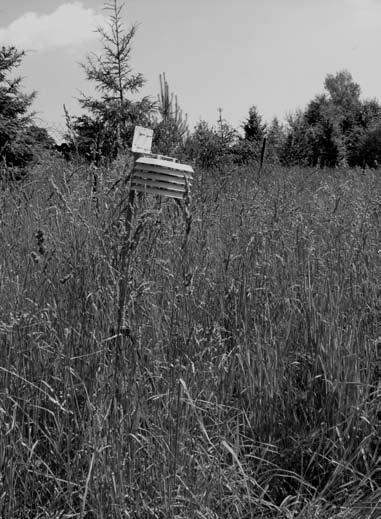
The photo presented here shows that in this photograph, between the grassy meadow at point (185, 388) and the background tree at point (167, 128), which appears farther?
the background tree at point (167, 128)

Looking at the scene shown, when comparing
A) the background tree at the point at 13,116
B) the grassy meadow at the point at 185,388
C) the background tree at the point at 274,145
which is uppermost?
the background tree at the point at 274,145

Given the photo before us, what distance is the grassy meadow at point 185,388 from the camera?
1.57 meters

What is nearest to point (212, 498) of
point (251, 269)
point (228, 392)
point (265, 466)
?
point (265, 466)

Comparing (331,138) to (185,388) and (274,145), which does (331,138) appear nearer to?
(274,145)

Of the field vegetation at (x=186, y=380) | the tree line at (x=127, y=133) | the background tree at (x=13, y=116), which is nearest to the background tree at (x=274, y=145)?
the tree line at (x=127, y=133)

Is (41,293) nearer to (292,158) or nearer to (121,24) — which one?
(121,24)

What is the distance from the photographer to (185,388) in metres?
1.45

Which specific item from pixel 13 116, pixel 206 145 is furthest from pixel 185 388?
pixel 206 145

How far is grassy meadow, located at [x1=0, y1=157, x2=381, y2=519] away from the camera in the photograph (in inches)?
61.7

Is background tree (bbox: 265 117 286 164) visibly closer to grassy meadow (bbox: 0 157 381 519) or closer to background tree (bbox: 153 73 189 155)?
background tree (bbox: 153 73 189 155)

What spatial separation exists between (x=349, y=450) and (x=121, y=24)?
1195 cm

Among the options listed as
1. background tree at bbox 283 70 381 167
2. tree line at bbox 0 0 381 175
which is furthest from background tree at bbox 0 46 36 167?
background tree at bbox 283 70 381 167

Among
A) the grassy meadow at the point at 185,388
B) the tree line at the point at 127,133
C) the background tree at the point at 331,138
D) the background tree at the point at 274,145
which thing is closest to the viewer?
the grassy meadow at the point at 185,388

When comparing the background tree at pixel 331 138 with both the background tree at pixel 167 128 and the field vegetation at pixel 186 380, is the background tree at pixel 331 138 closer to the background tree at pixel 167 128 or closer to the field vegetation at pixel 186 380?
the background tree at pixel 167 128
